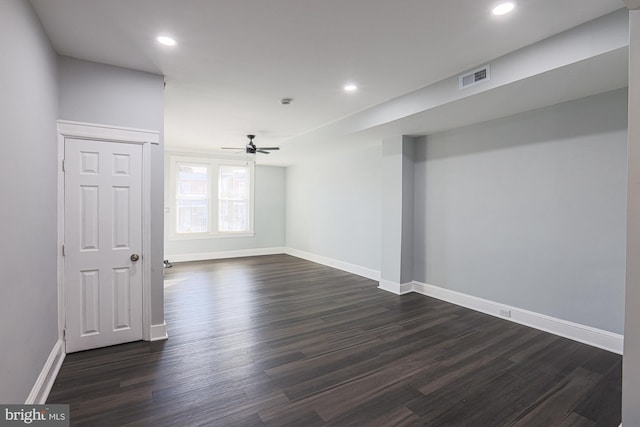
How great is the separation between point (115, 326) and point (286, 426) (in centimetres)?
216

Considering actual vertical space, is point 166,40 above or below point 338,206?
above

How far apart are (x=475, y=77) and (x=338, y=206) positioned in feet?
13.9

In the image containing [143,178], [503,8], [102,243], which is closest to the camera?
[503,8]

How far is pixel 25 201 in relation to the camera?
6.59 feet

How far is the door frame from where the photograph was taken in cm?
279

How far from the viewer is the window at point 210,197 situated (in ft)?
24.9

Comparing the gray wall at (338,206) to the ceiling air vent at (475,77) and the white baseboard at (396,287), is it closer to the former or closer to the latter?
the white baseboard at (396,287)

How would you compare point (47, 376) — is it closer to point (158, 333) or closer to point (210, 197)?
point (158, 333)

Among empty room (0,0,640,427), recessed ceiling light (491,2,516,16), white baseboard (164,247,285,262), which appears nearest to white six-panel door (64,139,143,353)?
empty room (0,0,640,427)

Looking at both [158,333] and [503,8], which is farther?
[158,333]

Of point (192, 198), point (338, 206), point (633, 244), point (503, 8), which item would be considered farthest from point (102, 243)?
point (192, 198)
